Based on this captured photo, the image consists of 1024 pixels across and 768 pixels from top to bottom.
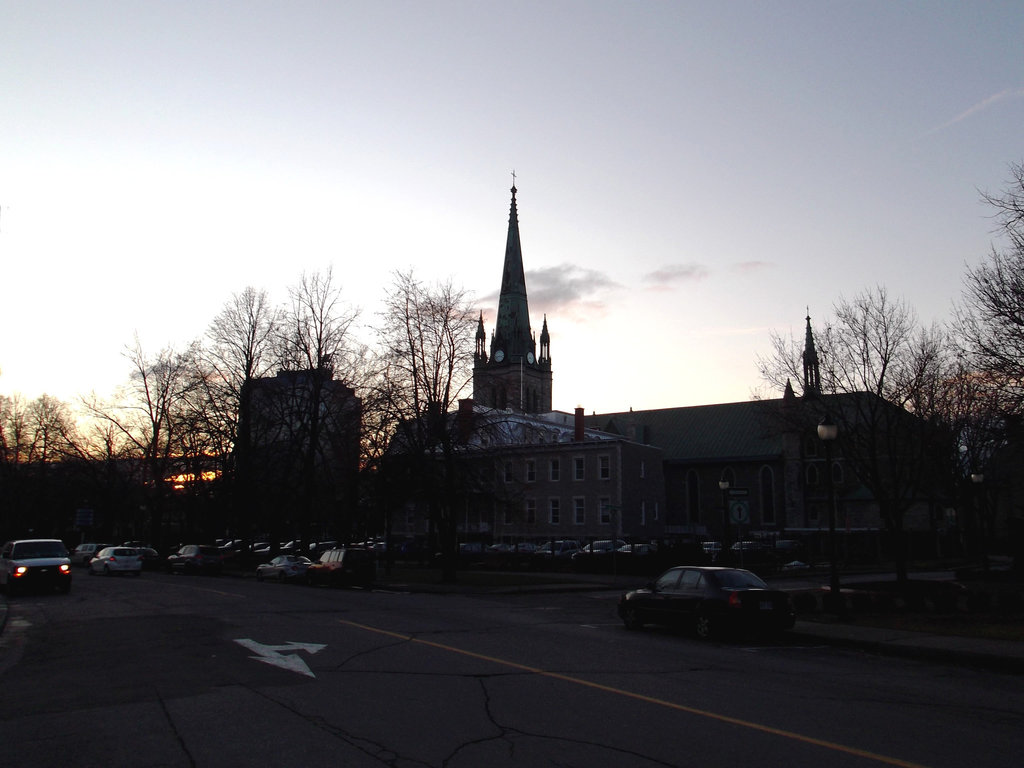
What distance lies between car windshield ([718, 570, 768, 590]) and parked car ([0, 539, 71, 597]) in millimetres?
22772

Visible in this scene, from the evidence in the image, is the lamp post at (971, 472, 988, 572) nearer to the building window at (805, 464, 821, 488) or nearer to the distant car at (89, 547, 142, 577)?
the building window at (805, 464, 821, 488)

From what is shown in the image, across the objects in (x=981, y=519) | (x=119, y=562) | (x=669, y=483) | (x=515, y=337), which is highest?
(x=515, y=337)

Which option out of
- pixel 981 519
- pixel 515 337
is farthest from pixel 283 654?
pixel 515 337

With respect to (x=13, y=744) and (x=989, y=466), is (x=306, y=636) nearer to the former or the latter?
(x=13, y=744)

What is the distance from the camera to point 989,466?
165 feet

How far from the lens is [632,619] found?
19047 millimetres

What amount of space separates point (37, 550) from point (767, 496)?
226 ft

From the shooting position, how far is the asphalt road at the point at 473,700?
741 centimetres

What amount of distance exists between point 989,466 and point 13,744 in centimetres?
5383

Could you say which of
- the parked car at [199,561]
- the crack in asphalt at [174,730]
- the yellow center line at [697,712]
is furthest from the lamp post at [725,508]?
the parked car at [199,561]

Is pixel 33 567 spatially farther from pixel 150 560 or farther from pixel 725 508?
pixel 150 560

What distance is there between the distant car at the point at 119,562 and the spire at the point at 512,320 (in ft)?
220

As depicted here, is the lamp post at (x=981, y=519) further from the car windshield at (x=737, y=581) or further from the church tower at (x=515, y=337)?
the church tower at (x=515, y=337)

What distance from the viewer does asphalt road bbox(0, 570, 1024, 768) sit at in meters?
7.41
